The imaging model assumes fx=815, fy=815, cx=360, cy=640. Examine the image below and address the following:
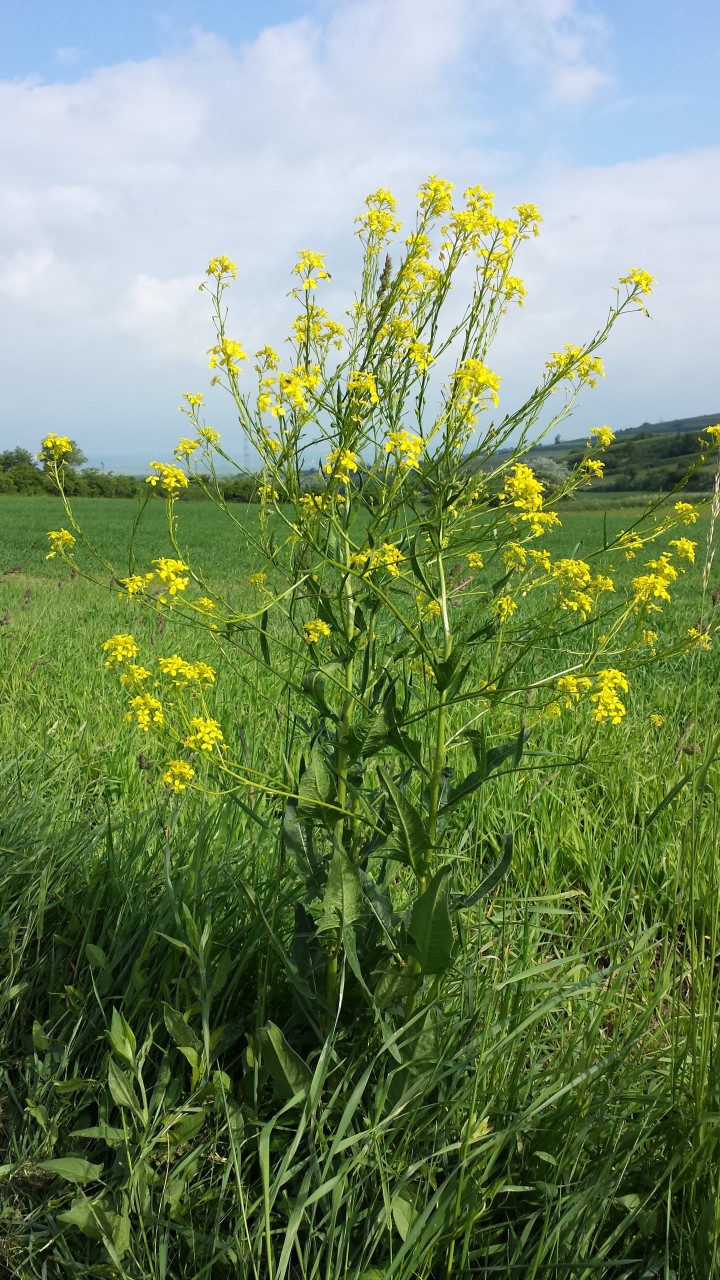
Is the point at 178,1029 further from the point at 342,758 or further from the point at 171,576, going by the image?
the point at 171,576

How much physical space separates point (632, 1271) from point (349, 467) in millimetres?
1727

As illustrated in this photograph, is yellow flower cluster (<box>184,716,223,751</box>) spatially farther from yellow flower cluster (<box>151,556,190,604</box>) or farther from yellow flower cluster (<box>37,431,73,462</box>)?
yellow flower cluster (<box>37,431,73,462</box>)

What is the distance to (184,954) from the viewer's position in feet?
7.30

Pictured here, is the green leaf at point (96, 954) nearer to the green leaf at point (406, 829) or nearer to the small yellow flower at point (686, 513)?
the green leaf at point (406, 829)

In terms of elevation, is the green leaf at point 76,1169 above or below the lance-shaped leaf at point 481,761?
below

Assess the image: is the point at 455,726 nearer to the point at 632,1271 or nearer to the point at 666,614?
the point at 632,1271

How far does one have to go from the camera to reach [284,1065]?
5.82ft

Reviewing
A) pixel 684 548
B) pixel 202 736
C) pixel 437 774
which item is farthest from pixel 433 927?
pixel 684 548

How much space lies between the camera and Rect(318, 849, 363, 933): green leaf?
167 cm

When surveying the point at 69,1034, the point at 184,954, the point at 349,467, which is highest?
the point at 349,467

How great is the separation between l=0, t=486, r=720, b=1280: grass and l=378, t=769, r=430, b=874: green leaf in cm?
35

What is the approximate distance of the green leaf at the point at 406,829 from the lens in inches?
64.4

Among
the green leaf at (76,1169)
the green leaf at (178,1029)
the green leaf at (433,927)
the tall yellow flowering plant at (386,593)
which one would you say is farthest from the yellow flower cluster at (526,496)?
the green leaf at (76,1169)

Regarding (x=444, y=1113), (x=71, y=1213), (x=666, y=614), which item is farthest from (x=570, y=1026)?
(x=666, y=614)
